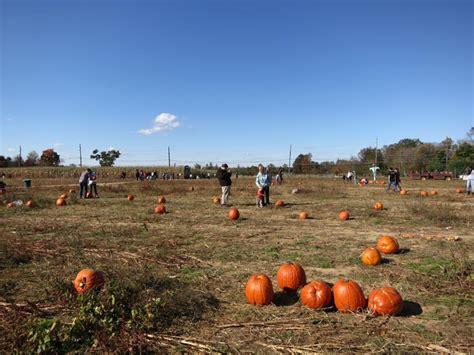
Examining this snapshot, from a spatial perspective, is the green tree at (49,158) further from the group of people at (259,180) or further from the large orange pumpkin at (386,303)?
the large orange pumpkin at (386,303)

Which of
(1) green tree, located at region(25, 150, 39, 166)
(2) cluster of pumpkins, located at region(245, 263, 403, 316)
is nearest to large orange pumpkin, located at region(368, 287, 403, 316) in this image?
(2) cluster of pumpkins, located at region(245, 263, 403, 316)

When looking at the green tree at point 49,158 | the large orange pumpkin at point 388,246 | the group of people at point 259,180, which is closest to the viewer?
the large orange pumpkin at point 388,246

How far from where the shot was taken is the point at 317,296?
14.8 feet

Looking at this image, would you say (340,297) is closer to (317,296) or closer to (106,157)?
(317,296)

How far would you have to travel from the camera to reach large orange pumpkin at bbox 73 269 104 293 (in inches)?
189

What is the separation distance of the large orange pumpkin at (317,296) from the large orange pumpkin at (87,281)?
2.65 metres

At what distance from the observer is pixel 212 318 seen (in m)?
4.32

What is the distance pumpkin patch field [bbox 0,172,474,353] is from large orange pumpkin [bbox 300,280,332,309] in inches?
0.5

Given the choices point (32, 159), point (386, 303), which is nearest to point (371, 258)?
point (386, 303)

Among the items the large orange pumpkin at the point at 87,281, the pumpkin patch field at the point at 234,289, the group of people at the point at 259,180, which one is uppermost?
the group of people at the point at 259,180

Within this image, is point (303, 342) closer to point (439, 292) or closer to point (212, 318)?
point (212, 318)

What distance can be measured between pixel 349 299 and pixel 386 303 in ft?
1.32

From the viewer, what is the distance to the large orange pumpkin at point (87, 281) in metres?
4.80

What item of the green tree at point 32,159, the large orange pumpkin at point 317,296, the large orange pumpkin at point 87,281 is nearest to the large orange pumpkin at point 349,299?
the large orange pumpkin at point 317,296
